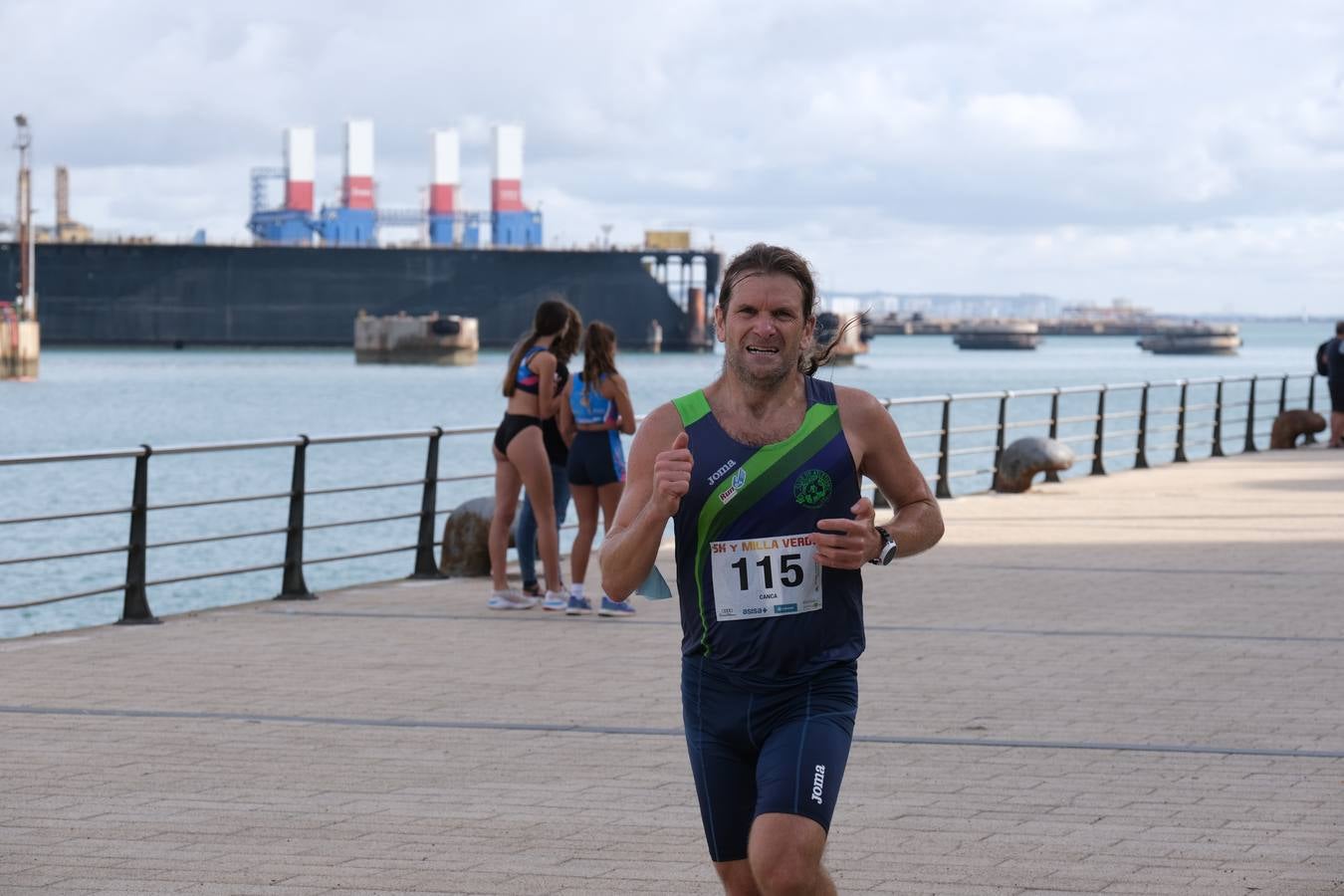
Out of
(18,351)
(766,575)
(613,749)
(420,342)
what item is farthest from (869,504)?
(420,342)

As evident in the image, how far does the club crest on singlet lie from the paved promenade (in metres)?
1.78

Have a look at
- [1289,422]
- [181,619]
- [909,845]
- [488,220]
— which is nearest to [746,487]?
[909,845]

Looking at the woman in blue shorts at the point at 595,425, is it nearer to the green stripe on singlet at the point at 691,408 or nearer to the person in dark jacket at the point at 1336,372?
the green stripe on singlet at the point at 691,408

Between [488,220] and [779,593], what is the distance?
15452 centimetres

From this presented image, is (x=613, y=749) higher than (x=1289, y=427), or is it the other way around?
(x=613, y=749)

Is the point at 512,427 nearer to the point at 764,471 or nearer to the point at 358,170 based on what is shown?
the point at 764,471

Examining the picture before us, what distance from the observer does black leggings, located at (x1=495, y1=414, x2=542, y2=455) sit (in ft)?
35.4

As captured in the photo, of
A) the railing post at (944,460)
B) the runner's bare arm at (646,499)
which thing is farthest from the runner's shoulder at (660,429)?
the railing post at (944,460)

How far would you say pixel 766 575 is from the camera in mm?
4008

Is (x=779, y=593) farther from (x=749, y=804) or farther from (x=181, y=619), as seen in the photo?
(x=181, y=619)

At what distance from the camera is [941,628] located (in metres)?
10.7

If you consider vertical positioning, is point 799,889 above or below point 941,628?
above

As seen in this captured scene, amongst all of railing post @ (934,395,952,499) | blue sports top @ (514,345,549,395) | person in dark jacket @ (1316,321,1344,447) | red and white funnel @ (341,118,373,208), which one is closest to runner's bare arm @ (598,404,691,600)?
blue sports top @ (514,345,549,395)

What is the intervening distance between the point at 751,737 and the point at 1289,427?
2562 cm
